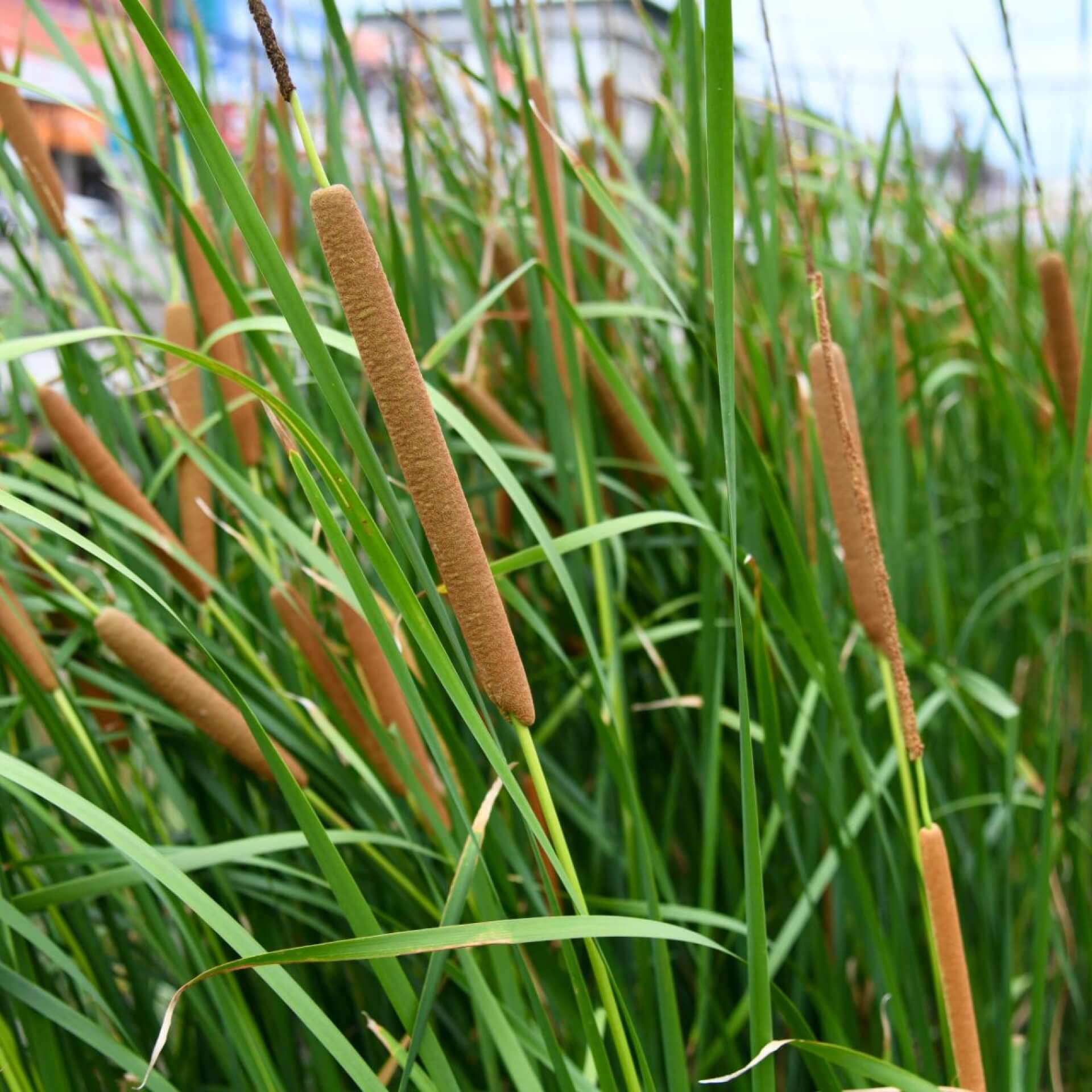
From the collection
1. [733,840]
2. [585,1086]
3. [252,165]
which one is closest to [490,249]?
[252,165]

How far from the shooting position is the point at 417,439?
13.1 inches

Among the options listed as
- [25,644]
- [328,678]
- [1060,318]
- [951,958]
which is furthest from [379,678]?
[1060,318]

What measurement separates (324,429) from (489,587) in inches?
15.3

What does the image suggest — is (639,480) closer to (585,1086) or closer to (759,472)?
(759,472)

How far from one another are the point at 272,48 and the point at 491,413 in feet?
1.55

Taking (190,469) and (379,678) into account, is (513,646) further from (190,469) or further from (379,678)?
(190,469)

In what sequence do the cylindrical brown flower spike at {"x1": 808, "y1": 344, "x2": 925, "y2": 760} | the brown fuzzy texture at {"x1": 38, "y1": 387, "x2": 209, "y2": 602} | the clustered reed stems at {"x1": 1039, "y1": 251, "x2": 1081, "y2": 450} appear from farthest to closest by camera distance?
1. the clustered reed stems at {"x1": 1039, "y1": 251, "x2": 1081, "y2": 450}
2. the brown fuzzy texture at {"x1": 38, "y1": 387, "x2": 209, "y2": 602}
3. the cylindrical brown flower spike at {"x1": 808, "y1": 344, "x2": 925, "y2": 760}

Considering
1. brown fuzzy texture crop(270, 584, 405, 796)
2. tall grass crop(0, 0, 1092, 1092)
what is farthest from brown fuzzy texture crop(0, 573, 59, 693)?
brown fuzzy texture crop(270, 584, 405, 796)

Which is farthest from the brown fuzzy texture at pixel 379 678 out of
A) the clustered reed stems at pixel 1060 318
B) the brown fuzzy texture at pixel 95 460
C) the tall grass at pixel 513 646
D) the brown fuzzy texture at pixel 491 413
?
the clustered reed stems at pixel 1060 318

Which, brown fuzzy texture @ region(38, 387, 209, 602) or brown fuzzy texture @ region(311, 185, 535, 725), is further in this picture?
brown fuzzy texture @ region(38, 387, 209, 602)

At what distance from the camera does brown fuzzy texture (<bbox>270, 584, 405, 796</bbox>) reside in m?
0.59

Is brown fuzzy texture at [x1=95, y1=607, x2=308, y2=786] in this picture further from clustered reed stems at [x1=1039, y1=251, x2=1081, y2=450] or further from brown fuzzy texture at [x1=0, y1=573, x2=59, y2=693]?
clustered reed stems at [x1=1039, y1=251, x2=1081, y2=450]

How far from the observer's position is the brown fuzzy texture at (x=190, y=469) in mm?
669

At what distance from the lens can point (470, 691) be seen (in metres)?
0.44
